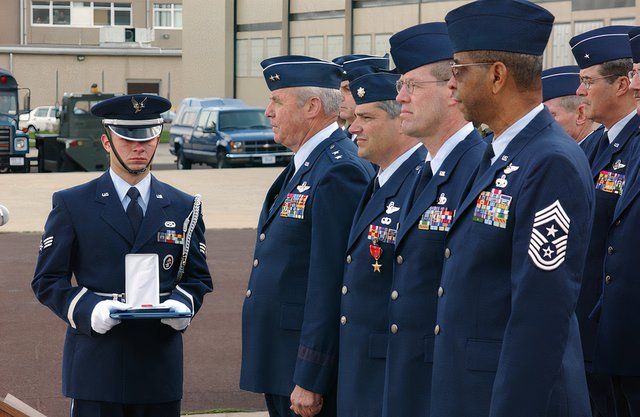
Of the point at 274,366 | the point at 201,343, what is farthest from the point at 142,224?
the point at 201,343

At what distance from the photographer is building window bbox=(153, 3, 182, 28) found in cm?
7594

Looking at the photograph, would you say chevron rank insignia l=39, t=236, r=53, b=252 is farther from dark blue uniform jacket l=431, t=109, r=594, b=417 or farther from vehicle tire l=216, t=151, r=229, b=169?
vehicle tire l=216, t=151, r=229, b=169

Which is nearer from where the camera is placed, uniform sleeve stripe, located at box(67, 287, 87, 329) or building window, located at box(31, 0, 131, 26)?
uniform sleeve stripe, located at box(67, 287, 87, 329)

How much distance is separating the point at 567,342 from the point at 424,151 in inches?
55.5

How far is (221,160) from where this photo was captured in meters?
30.1

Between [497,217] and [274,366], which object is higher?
[497,217]

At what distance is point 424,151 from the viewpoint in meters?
4.49

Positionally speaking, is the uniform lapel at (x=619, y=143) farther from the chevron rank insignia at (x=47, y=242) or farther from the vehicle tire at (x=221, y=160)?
the vehicle tire at (x=221, y=160)

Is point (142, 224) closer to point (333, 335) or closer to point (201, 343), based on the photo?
point (333, 335)

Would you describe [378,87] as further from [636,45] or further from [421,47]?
[636,45]

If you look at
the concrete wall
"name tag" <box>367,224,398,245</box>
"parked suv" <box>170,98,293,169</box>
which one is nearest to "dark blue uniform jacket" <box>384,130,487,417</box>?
"name tag" <box>367,224,398,245</box>

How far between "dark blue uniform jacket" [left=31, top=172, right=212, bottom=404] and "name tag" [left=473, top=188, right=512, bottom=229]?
1.70 m

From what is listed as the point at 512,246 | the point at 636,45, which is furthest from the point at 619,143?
the point at 512,246

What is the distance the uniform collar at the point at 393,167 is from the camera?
14.5ft
